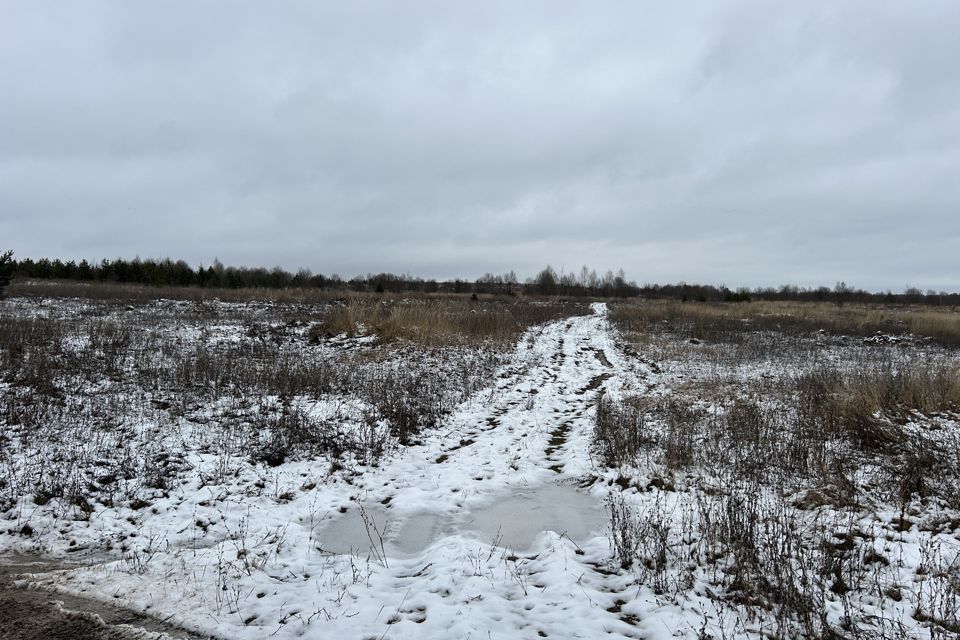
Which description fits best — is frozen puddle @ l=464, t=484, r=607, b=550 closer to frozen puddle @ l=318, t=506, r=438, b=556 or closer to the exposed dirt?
frozen puddle @ l=318, t=506, r=438, b=556

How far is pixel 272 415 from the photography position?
7859 millimetres

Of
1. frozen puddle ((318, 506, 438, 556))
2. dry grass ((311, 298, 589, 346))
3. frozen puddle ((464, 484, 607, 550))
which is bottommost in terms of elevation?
frozen puddle ((318, 506, 438, 556))

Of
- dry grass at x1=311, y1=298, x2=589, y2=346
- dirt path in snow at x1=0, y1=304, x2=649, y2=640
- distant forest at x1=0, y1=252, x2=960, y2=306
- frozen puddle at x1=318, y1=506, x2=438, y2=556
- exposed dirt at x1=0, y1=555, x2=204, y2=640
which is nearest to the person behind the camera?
exposed dirt at x1=0, y1=555, x2=204, y2=640

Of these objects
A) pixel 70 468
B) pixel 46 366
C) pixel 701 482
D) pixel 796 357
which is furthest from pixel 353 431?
pixel 796 357

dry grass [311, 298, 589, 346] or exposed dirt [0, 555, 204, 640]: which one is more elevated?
dry grass [311, 298, 589, 346]

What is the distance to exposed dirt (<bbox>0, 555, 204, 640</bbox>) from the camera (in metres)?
3.04

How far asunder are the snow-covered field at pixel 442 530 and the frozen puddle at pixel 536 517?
32 mm

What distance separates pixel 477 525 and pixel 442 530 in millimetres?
374

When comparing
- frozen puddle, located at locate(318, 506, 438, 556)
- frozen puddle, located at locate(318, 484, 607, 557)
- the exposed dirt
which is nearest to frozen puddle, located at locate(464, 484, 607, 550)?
frozen puddle, located at locate(318, 484, 607, 557)

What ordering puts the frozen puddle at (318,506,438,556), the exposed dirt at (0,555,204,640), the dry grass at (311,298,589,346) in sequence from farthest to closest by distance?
the dry grass at (311,298,589,346)
the frozen puddle at (318,506,438,556)
the exposed dirt at (0,555,204,640)

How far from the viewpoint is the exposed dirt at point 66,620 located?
3035 millimetres

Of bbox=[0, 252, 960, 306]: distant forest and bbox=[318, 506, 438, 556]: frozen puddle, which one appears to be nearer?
bbox=[318, 506, 438, 556]: frozen puddle

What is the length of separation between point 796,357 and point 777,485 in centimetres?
1367

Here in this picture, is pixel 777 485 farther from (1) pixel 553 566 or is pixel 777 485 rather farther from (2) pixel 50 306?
(2) pixel 50 306
